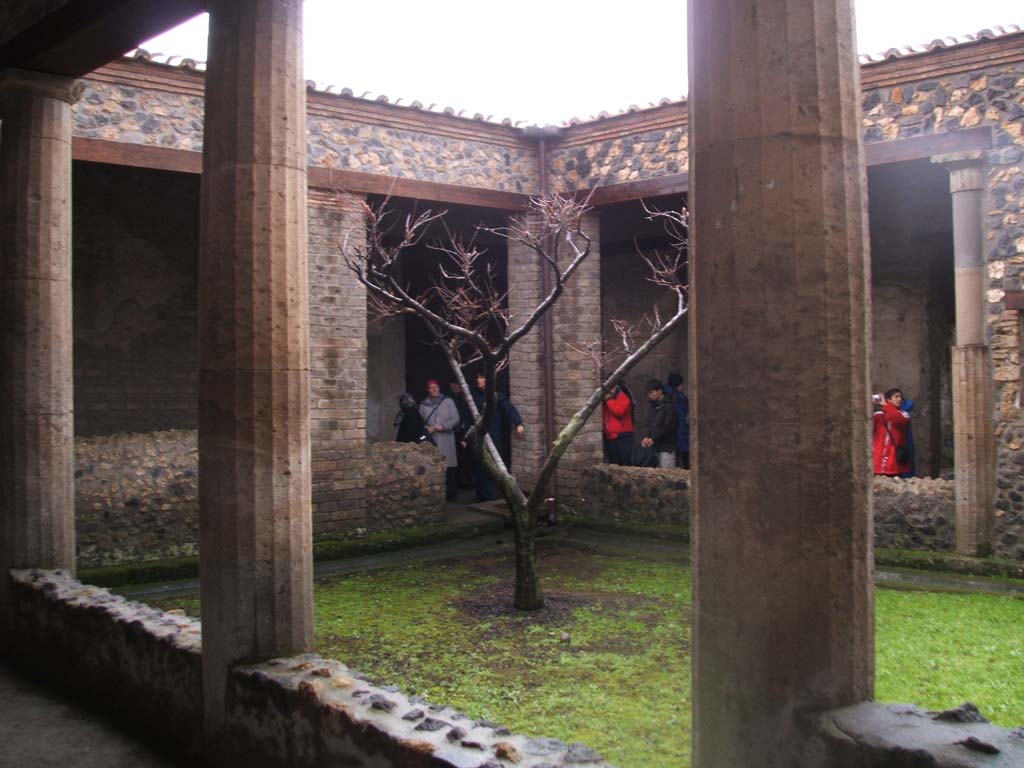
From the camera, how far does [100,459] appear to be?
8000 mm

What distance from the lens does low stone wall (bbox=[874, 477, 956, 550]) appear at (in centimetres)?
810

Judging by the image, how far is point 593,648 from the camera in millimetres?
6039

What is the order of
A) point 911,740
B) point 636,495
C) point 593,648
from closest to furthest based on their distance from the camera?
point 911,740, point 593,648, point 636,495

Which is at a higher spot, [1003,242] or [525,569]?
[1003,242]

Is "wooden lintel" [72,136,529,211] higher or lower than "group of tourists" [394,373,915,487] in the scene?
higher

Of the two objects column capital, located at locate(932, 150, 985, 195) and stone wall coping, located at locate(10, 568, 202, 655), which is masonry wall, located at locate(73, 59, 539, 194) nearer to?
stone wall coping, located at locate(10, 568, 202, 655)

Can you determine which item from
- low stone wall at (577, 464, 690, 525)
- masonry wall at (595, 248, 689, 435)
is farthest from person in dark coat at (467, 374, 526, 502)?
masonry wall at (595, 248, 689, 435)

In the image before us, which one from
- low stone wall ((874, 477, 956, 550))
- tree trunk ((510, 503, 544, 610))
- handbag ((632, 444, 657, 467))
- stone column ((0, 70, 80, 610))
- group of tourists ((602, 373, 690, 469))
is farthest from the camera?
handbag ((632, 444, 657, 467))

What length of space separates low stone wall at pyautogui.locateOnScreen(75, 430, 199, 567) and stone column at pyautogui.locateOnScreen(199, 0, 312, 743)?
428cm

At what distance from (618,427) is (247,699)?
306 inches

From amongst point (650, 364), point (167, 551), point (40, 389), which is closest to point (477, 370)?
point (650, 364)

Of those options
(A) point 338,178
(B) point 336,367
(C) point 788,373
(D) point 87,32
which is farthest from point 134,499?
(C) point 788,373

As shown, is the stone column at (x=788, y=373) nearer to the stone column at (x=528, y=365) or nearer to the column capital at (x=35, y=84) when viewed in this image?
the column capital at (x=35, y=84)

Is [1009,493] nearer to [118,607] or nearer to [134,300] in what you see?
[118,607]
